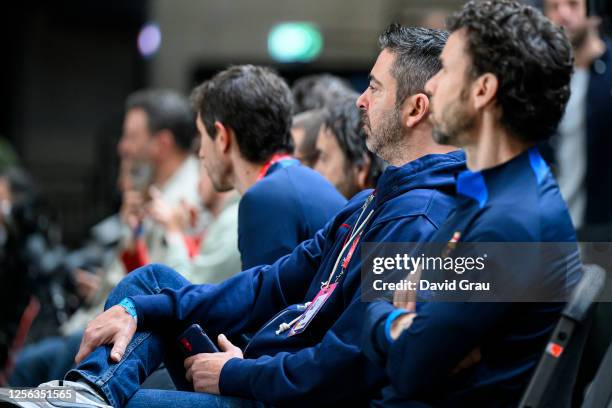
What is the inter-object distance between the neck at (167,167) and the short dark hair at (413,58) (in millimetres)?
3067

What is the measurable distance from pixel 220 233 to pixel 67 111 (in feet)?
25.9

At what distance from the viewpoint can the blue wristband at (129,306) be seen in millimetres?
3045

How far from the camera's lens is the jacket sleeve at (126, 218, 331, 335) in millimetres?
3160

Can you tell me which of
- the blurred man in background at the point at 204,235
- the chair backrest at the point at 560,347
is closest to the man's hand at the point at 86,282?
A: the blurred man in background at the point at 204,235

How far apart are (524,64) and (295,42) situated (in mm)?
8158

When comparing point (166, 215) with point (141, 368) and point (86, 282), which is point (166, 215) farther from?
point (141, 368)

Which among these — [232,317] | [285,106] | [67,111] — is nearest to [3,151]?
[67,111]

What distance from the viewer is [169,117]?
5.96 metres

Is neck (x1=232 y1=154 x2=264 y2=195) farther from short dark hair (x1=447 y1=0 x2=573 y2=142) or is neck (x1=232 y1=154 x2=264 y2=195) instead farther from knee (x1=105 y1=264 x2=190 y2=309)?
short dark hair (x1=447 y1=0 x2=573 y2=142)

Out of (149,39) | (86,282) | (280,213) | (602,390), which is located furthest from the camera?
(149,39)

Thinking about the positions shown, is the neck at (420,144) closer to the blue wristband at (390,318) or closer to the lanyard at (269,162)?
A: the blue wristband at (390,318)

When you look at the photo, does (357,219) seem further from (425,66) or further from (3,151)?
(3,151)

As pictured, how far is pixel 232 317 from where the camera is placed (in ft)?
10.6

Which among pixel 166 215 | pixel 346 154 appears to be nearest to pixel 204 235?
pixel 166 215
